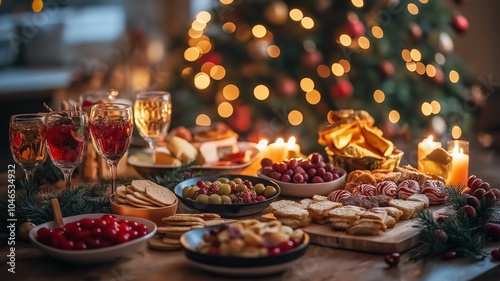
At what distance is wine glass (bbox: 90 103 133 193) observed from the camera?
6.41ft

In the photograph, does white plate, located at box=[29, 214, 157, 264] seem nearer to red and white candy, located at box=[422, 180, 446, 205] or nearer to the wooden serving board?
the wooden serving board

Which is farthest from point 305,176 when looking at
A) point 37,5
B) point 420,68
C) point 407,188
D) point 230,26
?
point 37,5

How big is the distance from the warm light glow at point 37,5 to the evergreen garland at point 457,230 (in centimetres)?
524

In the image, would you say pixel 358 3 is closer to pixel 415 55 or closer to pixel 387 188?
pixel 415 55

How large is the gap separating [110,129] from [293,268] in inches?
25.3

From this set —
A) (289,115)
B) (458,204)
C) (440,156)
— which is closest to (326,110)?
(289,115)

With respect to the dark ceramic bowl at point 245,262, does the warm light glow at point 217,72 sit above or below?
above

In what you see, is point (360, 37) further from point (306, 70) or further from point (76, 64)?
point (76, 64)

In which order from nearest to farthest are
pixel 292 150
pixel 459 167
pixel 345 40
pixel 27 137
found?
pixel 27 137 → pixel 459 167 → pixel 292 150 → pixel 345 40

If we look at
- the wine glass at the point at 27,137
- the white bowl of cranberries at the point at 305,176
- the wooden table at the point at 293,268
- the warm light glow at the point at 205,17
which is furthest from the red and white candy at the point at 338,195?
the warm light glow at the point at 205,17

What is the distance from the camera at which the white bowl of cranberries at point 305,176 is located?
2148 mm

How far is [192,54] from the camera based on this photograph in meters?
4.69

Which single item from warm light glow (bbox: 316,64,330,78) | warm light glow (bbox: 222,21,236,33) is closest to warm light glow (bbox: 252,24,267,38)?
warm light glow (bbox: 222,21,236,33)

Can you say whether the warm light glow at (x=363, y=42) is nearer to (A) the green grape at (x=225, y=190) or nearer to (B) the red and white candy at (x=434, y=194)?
(B) the red and white candy at (x=434, y=194)
